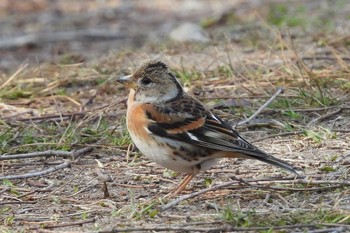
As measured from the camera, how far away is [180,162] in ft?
16.9

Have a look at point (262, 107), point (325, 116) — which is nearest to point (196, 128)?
point (262, 107)

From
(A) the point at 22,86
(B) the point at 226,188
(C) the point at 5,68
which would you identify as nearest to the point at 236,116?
(B) the point at 226,188

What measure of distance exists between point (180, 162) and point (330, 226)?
1.07 metres

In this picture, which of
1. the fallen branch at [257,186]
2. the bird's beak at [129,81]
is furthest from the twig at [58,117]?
the fallen branch at [257,186]

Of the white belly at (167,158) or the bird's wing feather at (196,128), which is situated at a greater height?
the bird's wing feather at (196,128)

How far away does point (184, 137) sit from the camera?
204 inches

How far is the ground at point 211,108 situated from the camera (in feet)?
15.7

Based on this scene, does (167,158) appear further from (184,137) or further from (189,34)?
(189,34)

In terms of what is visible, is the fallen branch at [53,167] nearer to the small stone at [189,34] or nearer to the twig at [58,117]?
the twig at [58,117]

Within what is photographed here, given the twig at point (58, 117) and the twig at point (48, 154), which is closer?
the twig at point (48, 154)

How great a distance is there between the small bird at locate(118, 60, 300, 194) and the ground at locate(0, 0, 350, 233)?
18 cm

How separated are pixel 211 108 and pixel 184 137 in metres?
1.79

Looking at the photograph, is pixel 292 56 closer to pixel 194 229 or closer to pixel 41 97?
pixel 41 97

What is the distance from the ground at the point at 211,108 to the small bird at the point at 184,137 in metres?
0.18
